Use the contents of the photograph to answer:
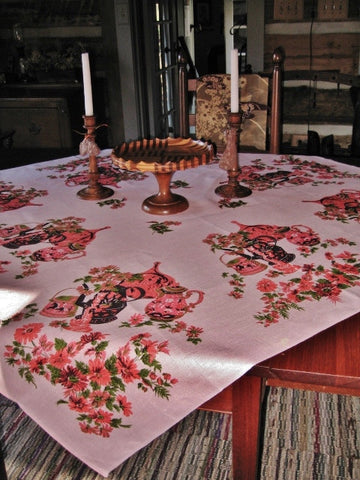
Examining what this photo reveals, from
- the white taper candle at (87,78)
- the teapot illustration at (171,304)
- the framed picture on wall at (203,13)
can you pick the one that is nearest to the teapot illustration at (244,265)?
the teapot illustration at (171,304)

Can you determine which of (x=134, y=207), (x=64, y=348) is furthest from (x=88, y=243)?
(x=64, y=348)

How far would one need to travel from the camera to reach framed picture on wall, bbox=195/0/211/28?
7.52 m

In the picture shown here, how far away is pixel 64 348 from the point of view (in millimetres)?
938

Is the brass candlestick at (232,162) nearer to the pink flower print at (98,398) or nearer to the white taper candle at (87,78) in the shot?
the white taper candle at (87,78)

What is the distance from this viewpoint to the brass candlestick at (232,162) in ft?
5.03

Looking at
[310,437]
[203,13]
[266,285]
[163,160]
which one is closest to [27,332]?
[266,285]

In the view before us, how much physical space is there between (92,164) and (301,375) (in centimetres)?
94

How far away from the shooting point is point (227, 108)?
2273mm

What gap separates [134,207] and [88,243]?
10.1 inches

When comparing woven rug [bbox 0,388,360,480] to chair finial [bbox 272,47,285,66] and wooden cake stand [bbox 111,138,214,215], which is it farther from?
chair finial [bbox 272,47,285,66]

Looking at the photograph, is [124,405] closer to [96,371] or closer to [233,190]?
[96,371]

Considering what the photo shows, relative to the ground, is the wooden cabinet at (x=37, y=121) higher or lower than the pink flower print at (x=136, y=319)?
lower

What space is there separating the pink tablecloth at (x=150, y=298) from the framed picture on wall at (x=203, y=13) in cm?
658

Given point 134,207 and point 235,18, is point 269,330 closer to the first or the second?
point 134,207
